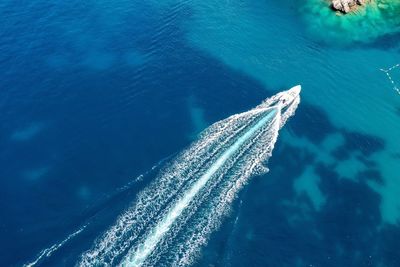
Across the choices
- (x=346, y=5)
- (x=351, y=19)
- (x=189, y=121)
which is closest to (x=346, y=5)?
(x=346, y=5)

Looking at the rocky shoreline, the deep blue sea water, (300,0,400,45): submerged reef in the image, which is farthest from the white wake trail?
the rocky shoreline

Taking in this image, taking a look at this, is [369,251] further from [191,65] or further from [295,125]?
[191,65]

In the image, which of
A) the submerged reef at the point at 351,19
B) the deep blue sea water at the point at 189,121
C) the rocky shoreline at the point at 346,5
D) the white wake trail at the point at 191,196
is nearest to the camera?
the white wake trail at the point at 191,196

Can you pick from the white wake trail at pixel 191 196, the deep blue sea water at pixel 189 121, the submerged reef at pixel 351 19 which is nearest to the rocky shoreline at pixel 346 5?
the submerged reef at pixel 351 19

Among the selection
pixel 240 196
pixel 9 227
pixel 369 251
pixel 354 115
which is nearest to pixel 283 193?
pixel 240 196

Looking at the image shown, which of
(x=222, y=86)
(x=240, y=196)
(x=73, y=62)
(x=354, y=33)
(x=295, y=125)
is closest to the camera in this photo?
(x=240, y=196)

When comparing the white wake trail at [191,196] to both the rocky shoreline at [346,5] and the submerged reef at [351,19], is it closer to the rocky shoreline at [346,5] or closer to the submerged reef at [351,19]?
the submerged reef at [351,19]

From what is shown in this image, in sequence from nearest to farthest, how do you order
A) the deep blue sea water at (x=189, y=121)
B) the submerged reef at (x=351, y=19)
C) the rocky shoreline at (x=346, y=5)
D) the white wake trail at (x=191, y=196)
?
the white wake trail at (x=191, y=196) < the deep blue sea water at (x=189, y=121) < the submerged reef at (x=351, y=19) < the rocky shoreline at (x=346, y=5)
